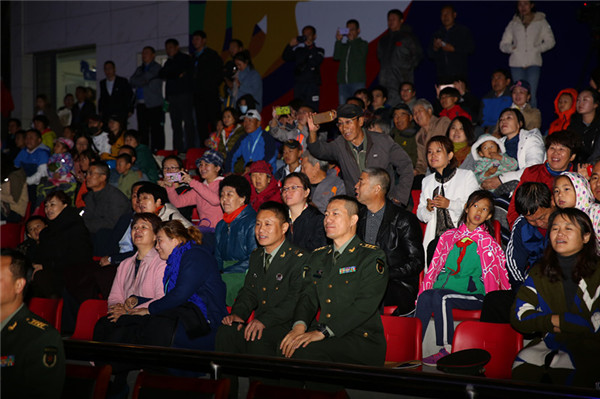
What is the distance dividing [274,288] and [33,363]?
184 cm

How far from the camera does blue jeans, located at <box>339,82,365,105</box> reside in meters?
10.3

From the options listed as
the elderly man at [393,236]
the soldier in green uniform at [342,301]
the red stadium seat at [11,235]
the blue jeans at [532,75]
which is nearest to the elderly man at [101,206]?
the red stadium seat at [11,235]

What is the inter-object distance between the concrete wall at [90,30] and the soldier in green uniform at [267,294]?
31.6ft

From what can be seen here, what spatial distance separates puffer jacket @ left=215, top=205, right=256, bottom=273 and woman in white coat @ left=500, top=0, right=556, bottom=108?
5.15 m

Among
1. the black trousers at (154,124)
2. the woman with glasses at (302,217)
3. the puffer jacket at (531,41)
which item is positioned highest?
the puffer jacket at (531,41)

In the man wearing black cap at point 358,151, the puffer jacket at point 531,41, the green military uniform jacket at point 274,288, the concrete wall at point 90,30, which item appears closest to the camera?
the green military uniform jacket at point 274,288

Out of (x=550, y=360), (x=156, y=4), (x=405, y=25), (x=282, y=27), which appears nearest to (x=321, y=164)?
(x=550, y=360)

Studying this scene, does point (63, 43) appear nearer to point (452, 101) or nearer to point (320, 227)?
point (452, 101)

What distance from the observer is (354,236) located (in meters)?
4.05

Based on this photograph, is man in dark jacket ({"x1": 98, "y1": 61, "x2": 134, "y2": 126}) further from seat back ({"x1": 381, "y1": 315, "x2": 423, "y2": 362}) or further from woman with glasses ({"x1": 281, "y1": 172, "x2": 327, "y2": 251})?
seat back ({"x1": 381, "y1": 315, "x2": 423, "y2": 362})

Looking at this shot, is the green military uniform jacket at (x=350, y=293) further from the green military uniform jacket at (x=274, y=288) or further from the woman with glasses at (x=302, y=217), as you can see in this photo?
the woman with glasses at (x=302, y=217)

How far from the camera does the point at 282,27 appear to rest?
39.6 feet

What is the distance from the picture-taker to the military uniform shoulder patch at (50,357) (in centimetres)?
276

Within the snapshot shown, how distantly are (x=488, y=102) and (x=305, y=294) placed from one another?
511cm
